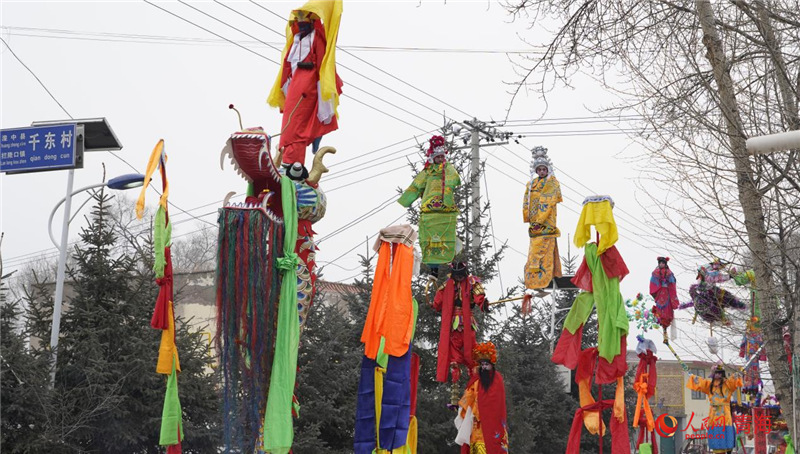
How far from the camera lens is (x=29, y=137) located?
35.7 ft

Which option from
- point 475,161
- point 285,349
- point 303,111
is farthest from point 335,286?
point 285,349

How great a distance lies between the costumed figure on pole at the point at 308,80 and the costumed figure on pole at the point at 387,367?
1488mm

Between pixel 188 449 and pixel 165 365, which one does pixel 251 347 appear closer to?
pixel 165 365

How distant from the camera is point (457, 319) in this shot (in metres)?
10.7

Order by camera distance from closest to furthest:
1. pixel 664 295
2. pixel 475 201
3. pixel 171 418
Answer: pixel 171 418, pixel 664 295, pixel 475 201

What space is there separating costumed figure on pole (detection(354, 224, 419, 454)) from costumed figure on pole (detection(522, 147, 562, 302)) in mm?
2878

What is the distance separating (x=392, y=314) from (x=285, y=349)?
1485 mm

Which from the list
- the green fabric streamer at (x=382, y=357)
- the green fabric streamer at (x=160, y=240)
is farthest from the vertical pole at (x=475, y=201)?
the green fabric streamer at (x=160, y=240)

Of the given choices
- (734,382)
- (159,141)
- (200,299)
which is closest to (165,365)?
(159,141)

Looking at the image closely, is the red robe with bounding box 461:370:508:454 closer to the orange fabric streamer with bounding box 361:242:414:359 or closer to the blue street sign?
the orange fabric streamer with bounding box 361:242:414:359

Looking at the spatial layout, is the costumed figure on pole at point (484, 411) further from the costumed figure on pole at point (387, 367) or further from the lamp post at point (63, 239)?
the lamp post at point (63, 239)

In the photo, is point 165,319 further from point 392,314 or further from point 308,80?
point 308,80

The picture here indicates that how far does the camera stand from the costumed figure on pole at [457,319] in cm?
1066

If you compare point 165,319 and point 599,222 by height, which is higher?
point 599,222
